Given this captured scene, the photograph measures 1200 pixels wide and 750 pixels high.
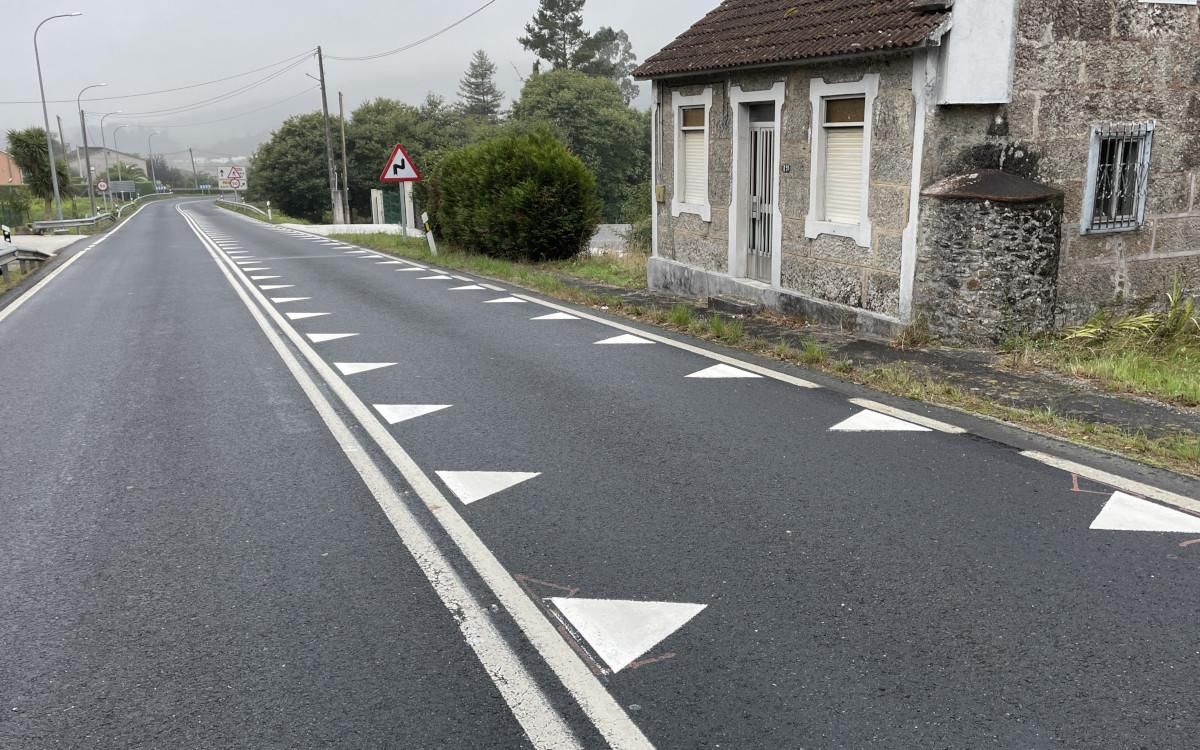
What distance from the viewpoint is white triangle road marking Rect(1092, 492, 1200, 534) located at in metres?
4.84

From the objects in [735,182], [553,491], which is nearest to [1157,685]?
[553,491]

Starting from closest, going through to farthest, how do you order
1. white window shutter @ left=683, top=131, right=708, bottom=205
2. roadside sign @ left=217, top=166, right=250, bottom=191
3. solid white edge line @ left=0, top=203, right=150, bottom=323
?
1. white window shutter @ left=683, top=131, right=708, bottom=205
2. solid white edge line @ left=0, top=203, right=150, bottom=323
3. roadside sign @ left=217, top=166, right=250, bottom=191

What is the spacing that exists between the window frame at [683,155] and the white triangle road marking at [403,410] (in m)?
6.84

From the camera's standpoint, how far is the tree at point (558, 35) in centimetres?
8694

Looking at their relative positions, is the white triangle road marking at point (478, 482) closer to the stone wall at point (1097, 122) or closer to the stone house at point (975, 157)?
the stone house at point (975, 157)

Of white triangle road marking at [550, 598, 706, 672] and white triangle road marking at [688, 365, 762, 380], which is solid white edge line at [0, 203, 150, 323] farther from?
white triangle road marking at [550, 598, 706, 672]

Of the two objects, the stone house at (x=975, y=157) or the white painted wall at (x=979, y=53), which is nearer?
the white painted wall at (x=979, y=53)

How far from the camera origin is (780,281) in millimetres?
11938

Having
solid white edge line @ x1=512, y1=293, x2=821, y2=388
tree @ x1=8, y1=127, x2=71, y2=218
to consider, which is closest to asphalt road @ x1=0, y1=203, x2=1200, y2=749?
solid white edge line @ x1=512, y1=293, x2=821, y2=388

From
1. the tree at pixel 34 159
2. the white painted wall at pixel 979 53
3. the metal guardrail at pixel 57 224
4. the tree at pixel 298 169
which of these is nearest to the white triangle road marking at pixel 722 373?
the white painted wall at pixel 979 53

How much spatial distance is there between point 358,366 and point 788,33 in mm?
6503

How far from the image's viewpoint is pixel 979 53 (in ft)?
29.8

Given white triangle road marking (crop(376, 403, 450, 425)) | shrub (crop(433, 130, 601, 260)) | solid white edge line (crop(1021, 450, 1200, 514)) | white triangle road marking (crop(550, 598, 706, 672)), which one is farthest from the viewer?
shrub (crop(433, 130, 601, 260))

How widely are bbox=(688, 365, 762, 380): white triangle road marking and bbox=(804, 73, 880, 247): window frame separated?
8.54ft
